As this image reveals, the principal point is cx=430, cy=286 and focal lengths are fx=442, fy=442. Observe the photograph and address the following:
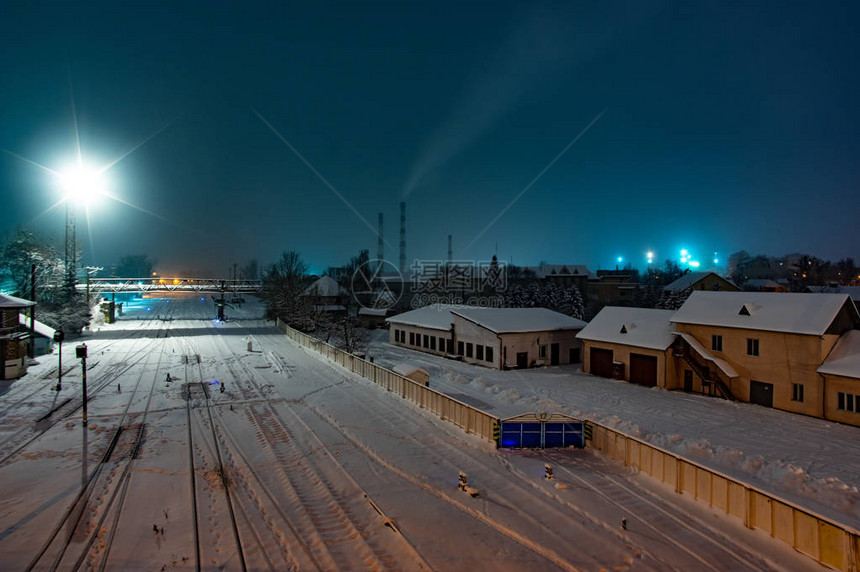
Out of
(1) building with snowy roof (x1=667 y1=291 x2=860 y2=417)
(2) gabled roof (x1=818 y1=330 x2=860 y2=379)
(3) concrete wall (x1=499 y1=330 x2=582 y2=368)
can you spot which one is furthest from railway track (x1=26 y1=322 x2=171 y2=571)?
(2) gabled roof (x1=818 y1=330 x2=860 y2=379)

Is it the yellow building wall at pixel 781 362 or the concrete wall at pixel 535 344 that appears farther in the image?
the concrete wall at pixel 535 344

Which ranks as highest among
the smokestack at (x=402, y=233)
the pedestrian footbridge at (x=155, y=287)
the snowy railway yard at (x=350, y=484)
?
the smokestack at (x=402, y=233)

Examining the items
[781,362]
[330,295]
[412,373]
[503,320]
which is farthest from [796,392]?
[330,295]

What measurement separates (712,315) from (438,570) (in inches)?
998

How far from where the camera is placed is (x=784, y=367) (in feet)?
74.2

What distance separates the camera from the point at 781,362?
22750 mm

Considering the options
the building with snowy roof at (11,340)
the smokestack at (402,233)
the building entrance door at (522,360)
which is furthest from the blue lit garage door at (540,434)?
the smokestack at (402,233)

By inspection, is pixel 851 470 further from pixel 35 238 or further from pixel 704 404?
pixel 35 238

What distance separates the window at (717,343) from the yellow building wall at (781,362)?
0.16m

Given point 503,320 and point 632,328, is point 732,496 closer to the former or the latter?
point 632,328

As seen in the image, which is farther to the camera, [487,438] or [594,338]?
[594,338]

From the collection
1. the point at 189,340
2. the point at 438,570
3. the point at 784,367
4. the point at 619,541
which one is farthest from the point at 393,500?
the point at 189,340

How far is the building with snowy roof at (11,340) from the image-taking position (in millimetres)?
22297

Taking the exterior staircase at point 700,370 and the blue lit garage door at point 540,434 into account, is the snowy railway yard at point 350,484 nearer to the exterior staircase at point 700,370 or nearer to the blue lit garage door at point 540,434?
the blue lit garage door at point 540,434
